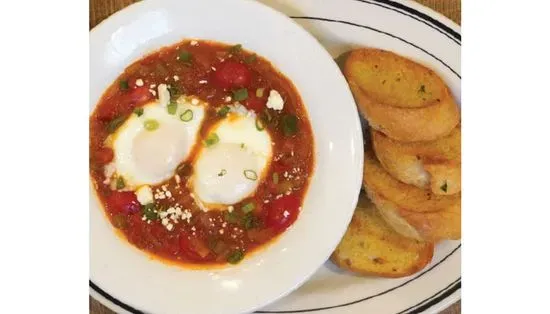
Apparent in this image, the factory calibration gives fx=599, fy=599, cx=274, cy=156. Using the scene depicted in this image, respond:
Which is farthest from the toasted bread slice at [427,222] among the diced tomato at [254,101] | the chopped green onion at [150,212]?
the chopped green onion at [150,212]

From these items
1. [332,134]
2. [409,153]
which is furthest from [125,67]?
[409,153]

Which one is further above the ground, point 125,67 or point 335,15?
point 335,15

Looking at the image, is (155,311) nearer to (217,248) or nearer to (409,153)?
(217,248)

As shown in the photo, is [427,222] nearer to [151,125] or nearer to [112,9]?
[151,125]

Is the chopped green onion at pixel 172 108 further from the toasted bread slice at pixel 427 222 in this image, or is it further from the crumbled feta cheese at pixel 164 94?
the toasted bread slice at pixel 427 222

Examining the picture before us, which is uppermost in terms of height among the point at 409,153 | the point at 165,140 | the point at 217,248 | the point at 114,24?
the point at 114,24

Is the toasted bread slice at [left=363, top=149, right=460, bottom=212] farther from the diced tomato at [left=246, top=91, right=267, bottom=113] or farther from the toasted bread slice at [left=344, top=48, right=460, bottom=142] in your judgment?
the diced tomato at [left=246, top=91, right=267, bottom=113]
